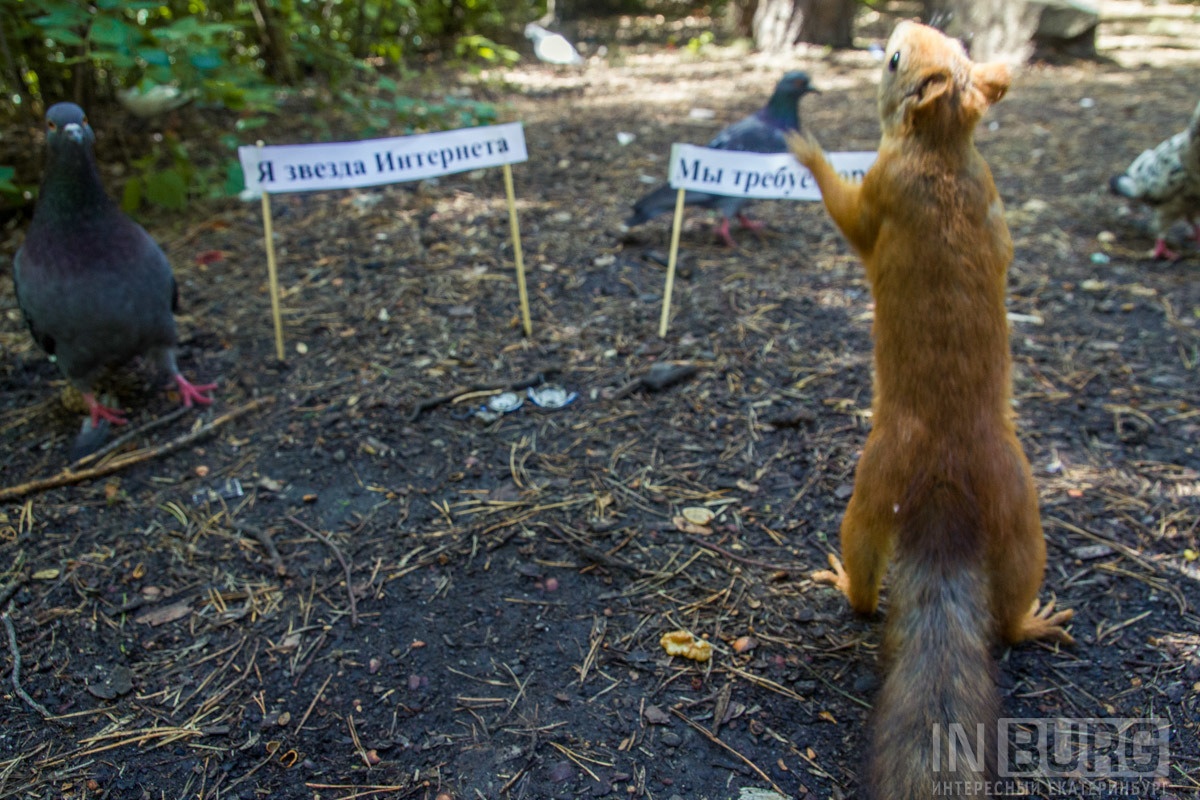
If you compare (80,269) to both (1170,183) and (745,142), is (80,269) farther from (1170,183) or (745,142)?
(1170,183)

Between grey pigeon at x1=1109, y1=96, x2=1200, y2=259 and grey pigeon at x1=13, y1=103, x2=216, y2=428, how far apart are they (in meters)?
5.55

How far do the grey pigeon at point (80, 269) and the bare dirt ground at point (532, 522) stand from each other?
1.39 ft

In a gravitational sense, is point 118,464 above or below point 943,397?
below

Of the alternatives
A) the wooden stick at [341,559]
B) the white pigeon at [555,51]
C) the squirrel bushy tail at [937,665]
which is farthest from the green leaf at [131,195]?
the white pigeon at [555,51]

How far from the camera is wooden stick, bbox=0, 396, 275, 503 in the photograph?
285 centimetres

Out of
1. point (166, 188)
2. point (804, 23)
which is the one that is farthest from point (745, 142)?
point (804, 23)

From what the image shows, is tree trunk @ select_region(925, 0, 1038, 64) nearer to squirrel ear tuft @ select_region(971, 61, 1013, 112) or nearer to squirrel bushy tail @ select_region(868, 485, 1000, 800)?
squirrel ear tuft @ select_region(971, 61, 1013, 112)

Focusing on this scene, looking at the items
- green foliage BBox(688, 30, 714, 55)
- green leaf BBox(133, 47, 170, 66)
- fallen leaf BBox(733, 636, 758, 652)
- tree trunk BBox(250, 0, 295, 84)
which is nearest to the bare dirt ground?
fallen leaf BBox(733, 636, 758, 652)

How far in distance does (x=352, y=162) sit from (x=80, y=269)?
118cm

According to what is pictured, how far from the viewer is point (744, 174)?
3488 millimetres

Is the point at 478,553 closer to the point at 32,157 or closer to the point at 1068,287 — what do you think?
the point at 1068,287

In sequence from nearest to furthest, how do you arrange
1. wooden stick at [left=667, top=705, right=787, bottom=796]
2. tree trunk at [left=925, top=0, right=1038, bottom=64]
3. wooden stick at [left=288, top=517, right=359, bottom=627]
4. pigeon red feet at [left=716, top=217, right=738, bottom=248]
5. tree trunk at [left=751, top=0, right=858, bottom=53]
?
1. wooden stick at [left=667, top=705, right=787, bottom=796]
2. wooden stick at [left=288, top=517, right=359, bottom=627]
3. pigeon red feet at [left=716, top=217, right=738, bottom=248]
4. tree trunk at [left=925, top=0, right=1038, bottom=64]
5. tree trunk at [left=751, top=0, right=858, bottom=53]

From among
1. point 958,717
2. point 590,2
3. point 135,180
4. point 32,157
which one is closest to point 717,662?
point 958,717

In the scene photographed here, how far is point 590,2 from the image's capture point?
11.4m
